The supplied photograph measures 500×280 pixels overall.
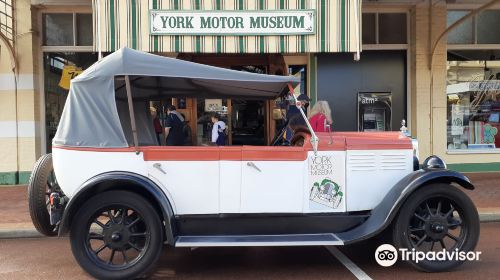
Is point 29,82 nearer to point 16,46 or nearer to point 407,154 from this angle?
point 16,46

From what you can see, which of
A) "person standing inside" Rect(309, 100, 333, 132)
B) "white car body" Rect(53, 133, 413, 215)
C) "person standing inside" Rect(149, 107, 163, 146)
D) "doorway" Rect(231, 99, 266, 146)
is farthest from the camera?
"doorway" Rect(231, 99, 266, 146)

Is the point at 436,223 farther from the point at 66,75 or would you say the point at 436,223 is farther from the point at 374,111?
the point at 66,75

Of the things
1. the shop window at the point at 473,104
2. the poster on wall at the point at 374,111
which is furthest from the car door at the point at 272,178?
the shop window at the point at 473,104

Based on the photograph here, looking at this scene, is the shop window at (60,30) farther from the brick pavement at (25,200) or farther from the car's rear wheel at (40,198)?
the car's rear wheel at (40,198)

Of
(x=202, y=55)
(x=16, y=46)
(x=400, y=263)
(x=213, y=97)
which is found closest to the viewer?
(x=400, y=263)

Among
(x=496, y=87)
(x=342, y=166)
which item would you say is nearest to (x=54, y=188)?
(x=342, y=166)

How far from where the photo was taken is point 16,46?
36.9 ft

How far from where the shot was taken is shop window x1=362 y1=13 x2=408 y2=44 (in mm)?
12117

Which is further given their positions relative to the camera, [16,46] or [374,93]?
[374,93]

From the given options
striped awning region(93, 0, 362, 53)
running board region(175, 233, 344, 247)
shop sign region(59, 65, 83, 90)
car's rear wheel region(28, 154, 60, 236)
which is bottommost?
running board region(175, 233, 344, 247)

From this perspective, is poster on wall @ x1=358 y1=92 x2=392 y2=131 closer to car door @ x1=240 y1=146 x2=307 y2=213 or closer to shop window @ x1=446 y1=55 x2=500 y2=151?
shop window @ x1=446 y1=55 x2=500 y2=151

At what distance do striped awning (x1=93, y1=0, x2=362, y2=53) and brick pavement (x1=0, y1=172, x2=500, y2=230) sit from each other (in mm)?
3248

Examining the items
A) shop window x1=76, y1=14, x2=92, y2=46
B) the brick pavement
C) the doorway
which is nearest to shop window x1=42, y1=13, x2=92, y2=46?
shop window x1=76, y1=14, x2=92, y2=46

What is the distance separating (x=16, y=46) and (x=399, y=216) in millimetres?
9639
